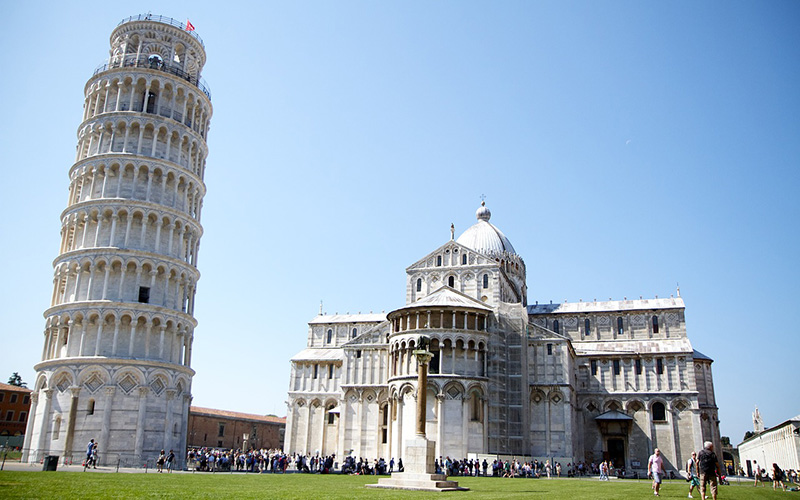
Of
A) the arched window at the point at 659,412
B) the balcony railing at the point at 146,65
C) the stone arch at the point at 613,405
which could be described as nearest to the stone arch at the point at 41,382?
the balcony railing at the point at 146,65

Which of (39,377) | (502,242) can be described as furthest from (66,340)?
(502,242)

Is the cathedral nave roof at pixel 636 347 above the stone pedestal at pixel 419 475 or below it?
above

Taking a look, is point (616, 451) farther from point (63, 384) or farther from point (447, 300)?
point (63, 384)

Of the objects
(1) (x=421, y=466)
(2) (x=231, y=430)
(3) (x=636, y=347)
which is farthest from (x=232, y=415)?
(1) (x=421, y=466)

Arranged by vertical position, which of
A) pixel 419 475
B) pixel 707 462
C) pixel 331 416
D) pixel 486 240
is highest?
pixel 486 240

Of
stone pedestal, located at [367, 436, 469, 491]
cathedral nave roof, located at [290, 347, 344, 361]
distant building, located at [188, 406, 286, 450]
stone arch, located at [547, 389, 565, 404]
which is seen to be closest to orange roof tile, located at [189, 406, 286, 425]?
distant building, located at [188, 406, 286, 450]

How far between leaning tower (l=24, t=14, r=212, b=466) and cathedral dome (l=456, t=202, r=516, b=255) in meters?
28.2

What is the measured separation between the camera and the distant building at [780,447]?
53844mm

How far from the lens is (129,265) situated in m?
41.1

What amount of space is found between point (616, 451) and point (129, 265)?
4236 cm

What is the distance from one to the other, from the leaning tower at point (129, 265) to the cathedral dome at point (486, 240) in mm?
28160

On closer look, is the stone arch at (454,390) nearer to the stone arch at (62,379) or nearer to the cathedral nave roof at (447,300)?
the cathedral nave roof at (447,300)

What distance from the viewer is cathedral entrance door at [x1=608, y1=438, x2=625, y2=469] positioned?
55.4 meters

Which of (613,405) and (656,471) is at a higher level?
(613,405)
